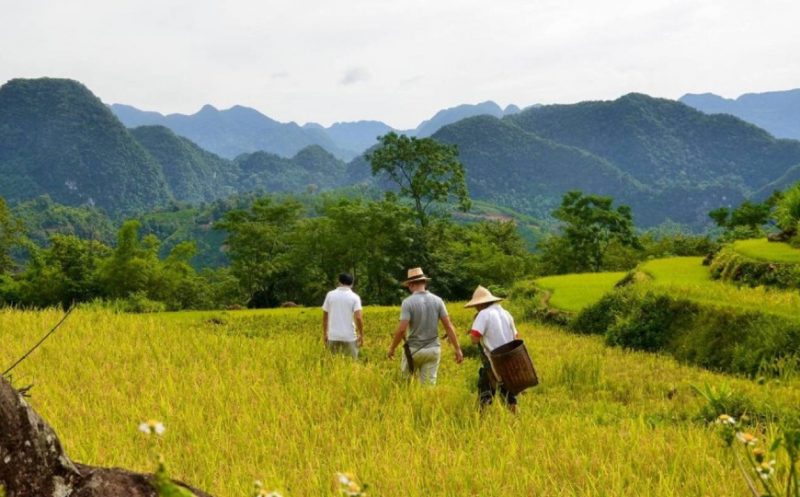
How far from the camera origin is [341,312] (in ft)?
31.9

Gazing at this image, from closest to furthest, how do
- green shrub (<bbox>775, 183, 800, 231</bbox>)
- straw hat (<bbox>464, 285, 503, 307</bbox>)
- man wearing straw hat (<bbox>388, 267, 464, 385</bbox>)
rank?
straw hat (<bbox>464, 285, 503, 307</bbox>) < man wearing straw hat (<bbox>388, 267, 464, 385</bbox>) < green shrub (<bbox>775, 183, 800, 231</bbox>)

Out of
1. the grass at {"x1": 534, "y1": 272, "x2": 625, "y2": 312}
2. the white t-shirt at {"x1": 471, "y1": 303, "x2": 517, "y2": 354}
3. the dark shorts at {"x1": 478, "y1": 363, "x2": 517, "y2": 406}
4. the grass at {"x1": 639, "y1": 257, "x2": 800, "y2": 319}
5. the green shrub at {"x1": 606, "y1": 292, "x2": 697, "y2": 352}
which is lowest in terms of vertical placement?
the grass at {"x1": 534, "y1": 272, "x2": 625, "y2": 312}

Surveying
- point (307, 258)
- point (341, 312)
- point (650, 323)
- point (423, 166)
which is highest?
point (423, 166)

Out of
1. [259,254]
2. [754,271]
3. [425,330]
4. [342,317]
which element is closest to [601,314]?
[754,271]

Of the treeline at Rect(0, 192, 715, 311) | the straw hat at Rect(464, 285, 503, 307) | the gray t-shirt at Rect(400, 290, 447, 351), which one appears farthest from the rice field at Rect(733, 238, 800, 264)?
the treeline at Rect(0, 192, 715, 311)

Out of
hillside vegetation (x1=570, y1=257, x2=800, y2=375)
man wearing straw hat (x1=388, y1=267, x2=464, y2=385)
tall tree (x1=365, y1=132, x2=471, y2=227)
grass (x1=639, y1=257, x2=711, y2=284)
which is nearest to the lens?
man wearing straw hat (x1=388, y1=267, x2=464, y2=385)

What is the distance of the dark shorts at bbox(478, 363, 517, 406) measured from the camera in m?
7.18

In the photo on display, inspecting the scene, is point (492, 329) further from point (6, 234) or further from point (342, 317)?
point (6, 234)

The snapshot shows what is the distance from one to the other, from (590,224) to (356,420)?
3753 cm

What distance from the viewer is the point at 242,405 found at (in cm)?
671

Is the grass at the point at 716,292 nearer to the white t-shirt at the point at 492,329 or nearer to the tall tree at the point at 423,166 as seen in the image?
the white t-shirt at the point at 492,329

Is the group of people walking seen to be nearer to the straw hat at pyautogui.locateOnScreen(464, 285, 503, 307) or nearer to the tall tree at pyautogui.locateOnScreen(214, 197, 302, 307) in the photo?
the straw hat at pyautogui.locateOnScreen(464, 285, 503, 307)

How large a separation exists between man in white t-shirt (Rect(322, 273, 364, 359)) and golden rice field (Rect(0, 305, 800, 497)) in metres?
0.55

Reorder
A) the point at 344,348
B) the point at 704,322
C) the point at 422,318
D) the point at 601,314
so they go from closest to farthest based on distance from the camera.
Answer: the point at 422,318 → the point at 344,348 → the point at 704,322 → the point at 601,314
